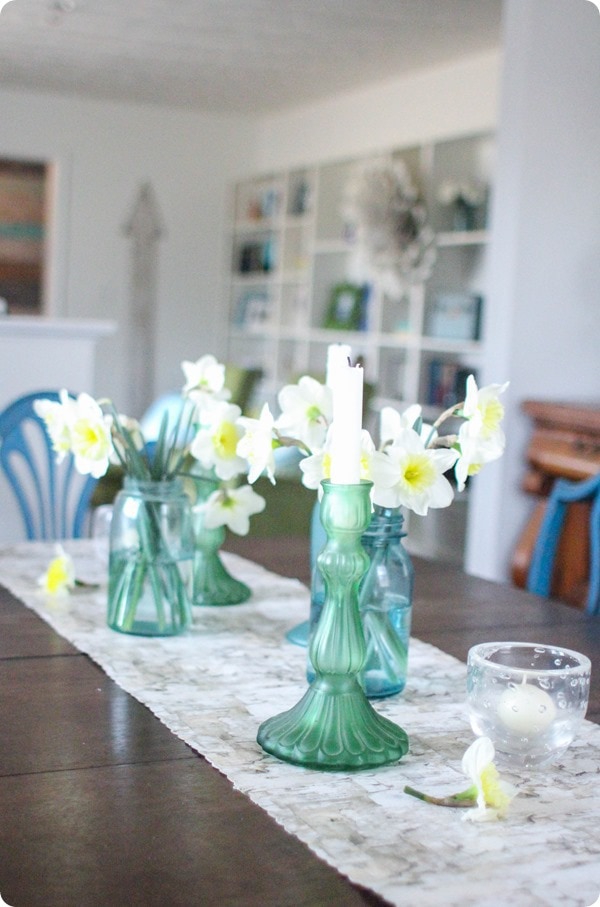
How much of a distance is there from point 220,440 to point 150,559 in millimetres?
189

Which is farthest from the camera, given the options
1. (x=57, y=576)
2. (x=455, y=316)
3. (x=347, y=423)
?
(x=455, y=316)

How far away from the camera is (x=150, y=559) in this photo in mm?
1466

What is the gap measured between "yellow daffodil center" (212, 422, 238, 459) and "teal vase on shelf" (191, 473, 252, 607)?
13cm

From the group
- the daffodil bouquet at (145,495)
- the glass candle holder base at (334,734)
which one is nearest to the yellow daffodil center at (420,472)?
the glass candle holder base at (334,734)

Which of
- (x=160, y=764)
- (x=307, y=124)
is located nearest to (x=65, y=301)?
(x=307, y=124)

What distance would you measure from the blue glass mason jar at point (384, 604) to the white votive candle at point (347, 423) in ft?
0.81

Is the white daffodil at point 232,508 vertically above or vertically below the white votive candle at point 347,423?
below

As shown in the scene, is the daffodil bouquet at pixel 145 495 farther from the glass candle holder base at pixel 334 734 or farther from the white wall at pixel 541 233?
Result: the white wall at pixel 541 233

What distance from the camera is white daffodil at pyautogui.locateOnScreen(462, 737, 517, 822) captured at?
3.09ft

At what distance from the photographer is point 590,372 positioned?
3.84 m

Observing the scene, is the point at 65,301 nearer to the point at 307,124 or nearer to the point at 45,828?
the point at 307,124

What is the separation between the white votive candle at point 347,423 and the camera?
101 cm

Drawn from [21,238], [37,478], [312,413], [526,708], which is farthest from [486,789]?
[21,238]

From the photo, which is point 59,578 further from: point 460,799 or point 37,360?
point 37,360
